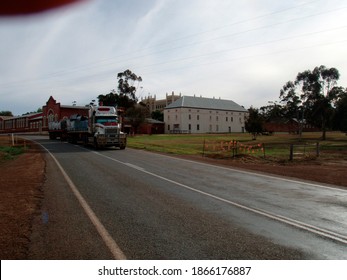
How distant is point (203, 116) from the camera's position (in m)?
118

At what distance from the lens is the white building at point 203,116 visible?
112 meters

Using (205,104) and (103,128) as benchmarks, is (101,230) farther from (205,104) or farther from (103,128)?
(205,104)

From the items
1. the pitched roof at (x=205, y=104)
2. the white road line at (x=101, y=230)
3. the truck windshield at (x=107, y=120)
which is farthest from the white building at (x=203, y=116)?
the white road line at (x=101, y=230)

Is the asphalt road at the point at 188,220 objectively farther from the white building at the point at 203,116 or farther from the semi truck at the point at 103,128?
the white building at the point at 203,116

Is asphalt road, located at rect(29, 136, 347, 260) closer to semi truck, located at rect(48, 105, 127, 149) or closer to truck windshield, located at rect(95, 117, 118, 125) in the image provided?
semi truck, located at rect(48, 105, 127, 149)

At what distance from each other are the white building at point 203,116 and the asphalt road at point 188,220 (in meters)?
97.4

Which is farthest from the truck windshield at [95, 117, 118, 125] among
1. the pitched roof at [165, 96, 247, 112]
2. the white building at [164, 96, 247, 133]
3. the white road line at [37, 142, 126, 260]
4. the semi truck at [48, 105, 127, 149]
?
the pitched roof at [165, 96, 247, 112]

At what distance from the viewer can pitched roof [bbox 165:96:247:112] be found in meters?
115

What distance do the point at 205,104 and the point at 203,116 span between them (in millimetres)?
5080

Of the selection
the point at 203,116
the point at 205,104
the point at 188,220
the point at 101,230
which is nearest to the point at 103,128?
the point at 188,220

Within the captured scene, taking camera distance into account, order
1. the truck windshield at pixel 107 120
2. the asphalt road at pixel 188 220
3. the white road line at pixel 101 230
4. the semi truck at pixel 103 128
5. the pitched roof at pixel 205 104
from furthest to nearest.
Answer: the pitched roof at pixel 205 104
the truck windshield at pixel 107 120
the semi truck at pixel 103 128
the asphalt road at pixel 188 220
the white road line at pixel 101 230

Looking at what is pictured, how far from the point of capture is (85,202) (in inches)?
373

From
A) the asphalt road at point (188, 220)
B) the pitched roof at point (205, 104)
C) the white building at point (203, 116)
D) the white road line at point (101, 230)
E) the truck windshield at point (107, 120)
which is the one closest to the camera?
the white road line at point (101, 230)

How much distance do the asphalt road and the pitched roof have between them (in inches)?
3963
